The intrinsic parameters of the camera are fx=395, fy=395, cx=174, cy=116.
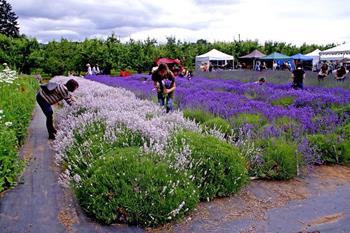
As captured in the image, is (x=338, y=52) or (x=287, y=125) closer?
(x=287, y=125)

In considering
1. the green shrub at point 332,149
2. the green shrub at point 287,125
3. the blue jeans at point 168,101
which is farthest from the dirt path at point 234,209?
the blue jeans at point 168,101

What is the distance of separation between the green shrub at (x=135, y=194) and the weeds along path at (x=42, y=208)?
153mm

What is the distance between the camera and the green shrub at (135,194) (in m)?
4.07

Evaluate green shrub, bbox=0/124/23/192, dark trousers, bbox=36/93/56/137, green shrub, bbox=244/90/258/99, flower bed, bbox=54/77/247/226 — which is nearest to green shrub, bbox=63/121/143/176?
flower bed, bbox=54/77/247/226

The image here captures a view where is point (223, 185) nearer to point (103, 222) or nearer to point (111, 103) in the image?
point (103, 222)

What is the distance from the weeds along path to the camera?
13.3 ft

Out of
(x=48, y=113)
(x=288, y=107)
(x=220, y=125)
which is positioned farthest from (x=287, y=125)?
(x=48, y=113)

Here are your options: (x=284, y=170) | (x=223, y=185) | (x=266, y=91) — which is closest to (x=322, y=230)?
(x=223, y=185)

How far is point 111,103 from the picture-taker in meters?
7.96

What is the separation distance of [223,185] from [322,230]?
1290 mm

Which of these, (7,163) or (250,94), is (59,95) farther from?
(250,94)

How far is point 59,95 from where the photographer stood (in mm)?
8633

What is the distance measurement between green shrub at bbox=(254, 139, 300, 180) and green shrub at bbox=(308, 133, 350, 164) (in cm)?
90

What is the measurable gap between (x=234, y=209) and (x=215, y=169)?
544mm
